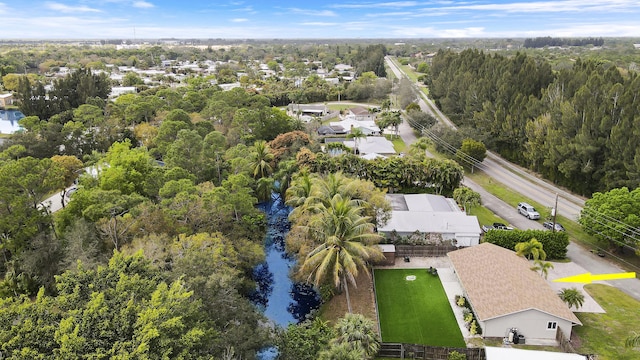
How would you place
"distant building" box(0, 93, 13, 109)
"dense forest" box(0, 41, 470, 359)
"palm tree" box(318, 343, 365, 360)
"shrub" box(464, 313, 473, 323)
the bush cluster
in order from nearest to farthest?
"dense forest" box(0, 41, 470, 359) < "palm tree" box(318, 343, 365, 360) < the bush cluster < "shrub" box(464, 313, 473, 323) < "distant building" box(0, 93, 13, 109)

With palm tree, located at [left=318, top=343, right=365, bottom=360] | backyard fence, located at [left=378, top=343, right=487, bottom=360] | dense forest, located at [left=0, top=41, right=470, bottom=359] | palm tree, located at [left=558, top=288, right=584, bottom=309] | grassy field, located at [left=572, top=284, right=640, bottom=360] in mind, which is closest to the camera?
dense forest, located at [left=0, top=41, right=470, bottom=359]

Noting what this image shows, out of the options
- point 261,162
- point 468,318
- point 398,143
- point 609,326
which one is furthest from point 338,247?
point 398,143

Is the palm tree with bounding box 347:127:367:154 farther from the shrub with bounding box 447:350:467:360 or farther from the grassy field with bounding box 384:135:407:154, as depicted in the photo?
the shrub with bounding box 447:350:467:360

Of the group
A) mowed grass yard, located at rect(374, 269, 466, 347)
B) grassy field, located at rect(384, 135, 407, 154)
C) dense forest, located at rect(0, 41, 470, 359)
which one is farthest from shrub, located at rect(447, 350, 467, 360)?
grassy field, located at rect(384, 135, 407, 154)

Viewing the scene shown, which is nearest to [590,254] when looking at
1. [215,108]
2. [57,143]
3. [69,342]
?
[69,342]

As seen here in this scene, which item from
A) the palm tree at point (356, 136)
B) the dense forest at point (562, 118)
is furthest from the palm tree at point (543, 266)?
the palm tree at point (356, 136)

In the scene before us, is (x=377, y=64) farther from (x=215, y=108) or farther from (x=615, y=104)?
(x=615, y=104)
